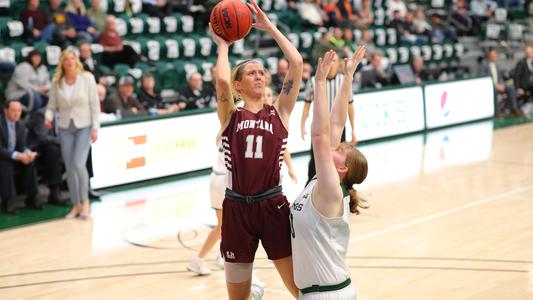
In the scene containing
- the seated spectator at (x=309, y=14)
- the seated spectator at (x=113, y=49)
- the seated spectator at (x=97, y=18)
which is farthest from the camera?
the seated spectator at (x=309, y=14)

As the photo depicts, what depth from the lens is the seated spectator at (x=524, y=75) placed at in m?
19.8

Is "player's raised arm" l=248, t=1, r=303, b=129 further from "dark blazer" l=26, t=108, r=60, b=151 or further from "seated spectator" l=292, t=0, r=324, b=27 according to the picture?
"seated spectator" l=292, t=0, r=324, b=27

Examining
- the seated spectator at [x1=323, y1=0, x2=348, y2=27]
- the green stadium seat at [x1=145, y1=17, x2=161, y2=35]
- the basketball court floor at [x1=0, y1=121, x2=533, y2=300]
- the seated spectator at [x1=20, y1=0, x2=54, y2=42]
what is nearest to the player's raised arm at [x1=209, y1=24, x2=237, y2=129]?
the basketball court floor at [x1=0, y1=121, x2=533, y2=300]

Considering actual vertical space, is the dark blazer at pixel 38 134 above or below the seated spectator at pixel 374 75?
above

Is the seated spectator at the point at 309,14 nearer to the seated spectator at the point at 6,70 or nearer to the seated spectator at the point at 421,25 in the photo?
the seated spectator at the point at 421,25

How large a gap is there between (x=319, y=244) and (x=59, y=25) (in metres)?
11.4

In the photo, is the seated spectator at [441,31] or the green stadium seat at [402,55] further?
the seated spectator at [441,31]

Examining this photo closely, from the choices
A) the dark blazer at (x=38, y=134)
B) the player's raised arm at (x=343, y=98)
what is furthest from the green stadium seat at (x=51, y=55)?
the player's raised arm at (x=343, y=98)

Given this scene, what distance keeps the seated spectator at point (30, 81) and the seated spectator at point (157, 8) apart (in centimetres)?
411

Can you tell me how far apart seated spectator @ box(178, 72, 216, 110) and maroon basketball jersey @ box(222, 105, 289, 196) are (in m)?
8.82

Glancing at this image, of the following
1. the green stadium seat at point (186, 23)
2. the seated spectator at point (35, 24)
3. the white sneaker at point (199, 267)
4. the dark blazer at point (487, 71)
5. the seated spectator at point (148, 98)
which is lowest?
the white sneaker at point (199, 267)

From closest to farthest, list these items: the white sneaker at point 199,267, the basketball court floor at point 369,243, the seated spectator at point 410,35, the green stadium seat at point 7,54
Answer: the basketball court floor at point 369,243 < the white sneaker at point 199,267 < the green stadium seat at point 7,54 < the seated spectator at point 410,35

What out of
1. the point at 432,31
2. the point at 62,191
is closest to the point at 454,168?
the point at 62,191

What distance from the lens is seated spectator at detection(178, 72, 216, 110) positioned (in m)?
Answer: 14.3
